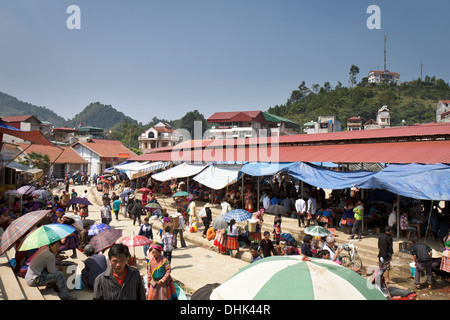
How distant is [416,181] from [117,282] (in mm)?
9036

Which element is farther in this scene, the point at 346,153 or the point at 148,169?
the point at 148,169

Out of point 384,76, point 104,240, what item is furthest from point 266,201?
point 384,76

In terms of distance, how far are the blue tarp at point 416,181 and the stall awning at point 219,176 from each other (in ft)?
22.3

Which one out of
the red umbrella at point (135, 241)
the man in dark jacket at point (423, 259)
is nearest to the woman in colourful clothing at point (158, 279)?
the red umbrella at point (135, 241)

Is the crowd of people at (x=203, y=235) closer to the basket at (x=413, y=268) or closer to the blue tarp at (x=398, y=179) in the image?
the basket at (x=413, y=268)

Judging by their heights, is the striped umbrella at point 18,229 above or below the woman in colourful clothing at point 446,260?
above

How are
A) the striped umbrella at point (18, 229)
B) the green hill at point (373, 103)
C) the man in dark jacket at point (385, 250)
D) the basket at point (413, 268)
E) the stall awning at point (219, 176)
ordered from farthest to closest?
the green hill at point (373, 103) < the stall awning at point (219, 176) < the basket at point (413, 268) < the man in dark jacket at point (385, 250) < the striped umbrella at point (18, 229)

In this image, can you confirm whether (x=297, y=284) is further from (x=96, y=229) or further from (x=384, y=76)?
(x=384, y=76)

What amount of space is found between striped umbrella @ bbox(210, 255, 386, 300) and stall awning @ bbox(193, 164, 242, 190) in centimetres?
1128

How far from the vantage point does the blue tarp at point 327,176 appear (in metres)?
10.3

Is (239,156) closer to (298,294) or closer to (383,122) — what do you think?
(298,294)

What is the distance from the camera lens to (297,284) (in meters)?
2.84

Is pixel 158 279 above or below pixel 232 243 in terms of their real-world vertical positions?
above

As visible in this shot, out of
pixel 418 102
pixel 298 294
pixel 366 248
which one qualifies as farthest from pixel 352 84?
pixel 298 294
